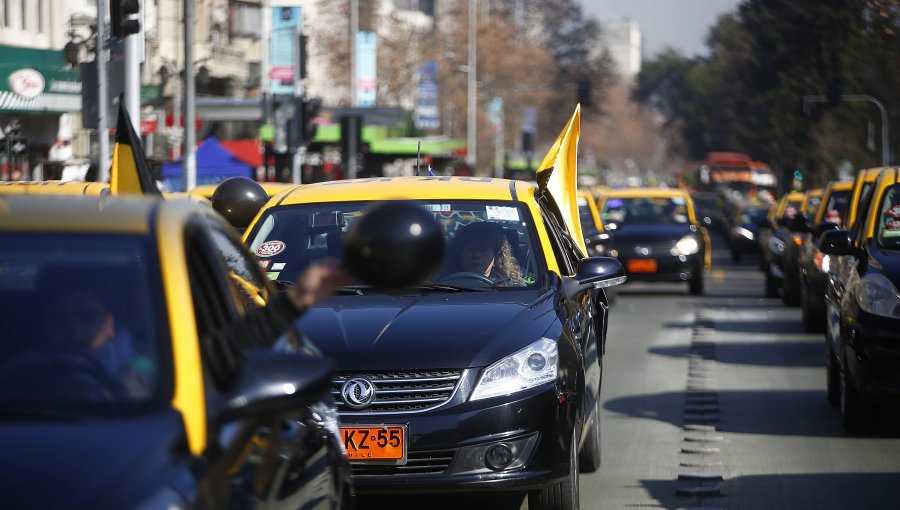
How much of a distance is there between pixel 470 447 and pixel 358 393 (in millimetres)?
490

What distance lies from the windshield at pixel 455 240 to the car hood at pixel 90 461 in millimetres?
4630

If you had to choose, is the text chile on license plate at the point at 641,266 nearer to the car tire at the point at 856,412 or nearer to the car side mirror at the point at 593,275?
the car tire at the point at 856,412

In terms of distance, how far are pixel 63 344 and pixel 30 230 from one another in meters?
0.32

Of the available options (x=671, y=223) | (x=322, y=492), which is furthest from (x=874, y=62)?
(x=322, y=492)

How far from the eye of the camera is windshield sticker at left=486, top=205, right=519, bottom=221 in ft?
28.3

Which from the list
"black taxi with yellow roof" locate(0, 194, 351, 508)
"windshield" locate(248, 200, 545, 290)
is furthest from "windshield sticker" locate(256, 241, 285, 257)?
"black taxi with yellow roof" locate(0, 194, 351, 508)

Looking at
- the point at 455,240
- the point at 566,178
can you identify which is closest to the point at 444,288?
the point at 455,240

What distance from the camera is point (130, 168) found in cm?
828

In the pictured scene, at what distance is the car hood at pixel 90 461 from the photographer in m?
3.30

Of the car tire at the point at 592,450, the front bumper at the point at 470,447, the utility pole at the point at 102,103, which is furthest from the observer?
the utility pole at the point at 102,103

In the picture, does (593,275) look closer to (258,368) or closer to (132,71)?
(258,368)

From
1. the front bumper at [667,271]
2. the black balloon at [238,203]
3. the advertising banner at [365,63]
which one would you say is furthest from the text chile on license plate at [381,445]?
the advertising banner at [365,63]

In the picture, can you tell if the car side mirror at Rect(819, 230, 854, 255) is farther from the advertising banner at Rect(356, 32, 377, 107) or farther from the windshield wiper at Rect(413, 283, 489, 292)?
the advertising banner at Rect(356, 32, 377, 107)

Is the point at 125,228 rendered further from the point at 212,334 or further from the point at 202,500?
the point at 202,500
